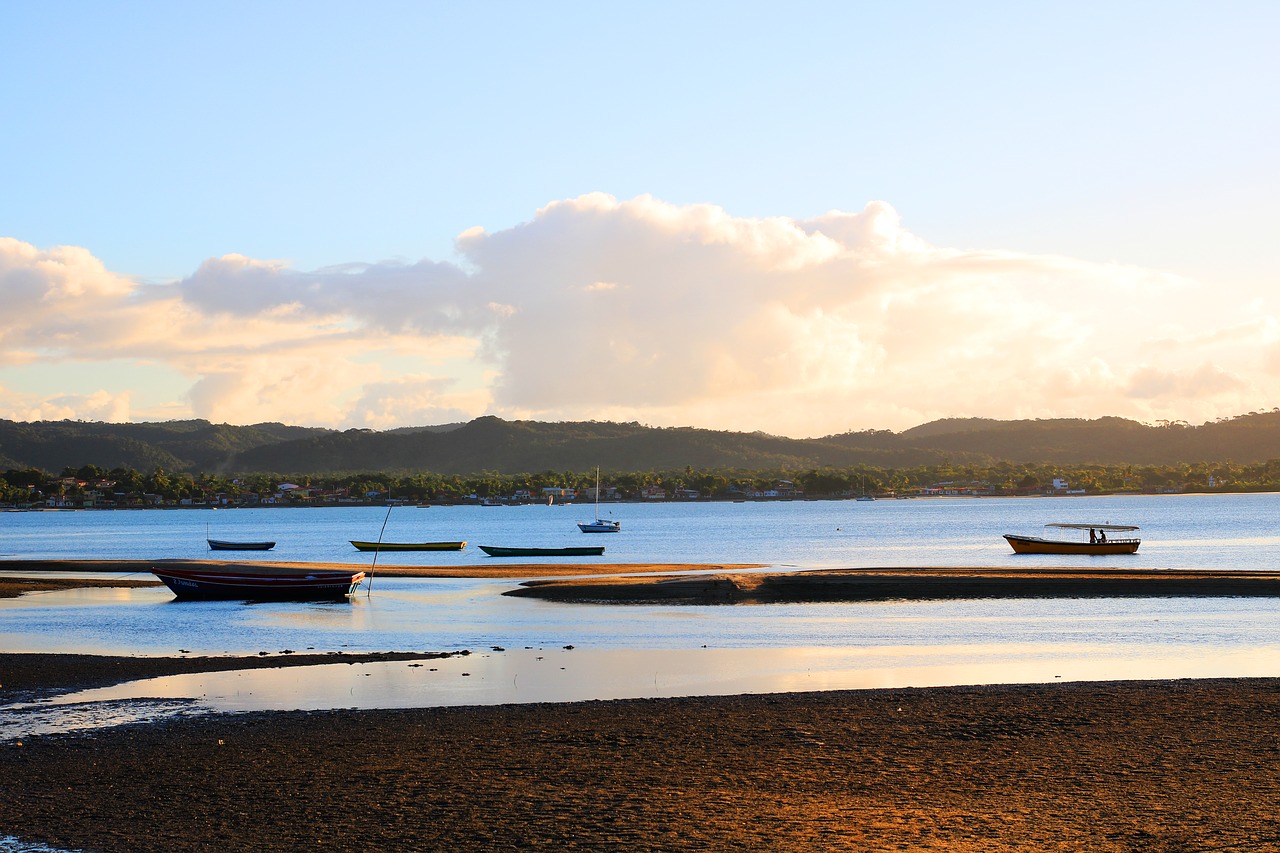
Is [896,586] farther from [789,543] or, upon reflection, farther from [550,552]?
[789,543]

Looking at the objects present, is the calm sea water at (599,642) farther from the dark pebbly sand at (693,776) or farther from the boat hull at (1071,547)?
the boat hull at (1071,547)

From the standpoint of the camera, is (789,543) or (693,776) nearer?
(693,776)

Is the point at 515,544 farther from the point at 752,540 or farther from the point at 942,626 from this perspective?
the point at 942,626

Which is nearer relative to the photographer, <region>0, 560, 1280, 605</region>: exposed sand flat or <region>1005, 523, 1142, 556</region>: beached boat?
<region>0, 560, 1280, 605</region>: exposed sand flat

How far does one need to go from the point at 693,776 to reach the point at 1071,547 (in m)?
69.5

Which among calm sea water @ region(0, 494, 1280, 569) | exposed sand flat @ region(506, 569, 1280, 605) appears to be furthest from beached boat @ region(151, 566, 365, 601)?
calm sea water @ region(0, 494, 1280, 569)

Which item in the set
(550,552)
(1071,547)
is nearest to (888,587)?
(550,552)

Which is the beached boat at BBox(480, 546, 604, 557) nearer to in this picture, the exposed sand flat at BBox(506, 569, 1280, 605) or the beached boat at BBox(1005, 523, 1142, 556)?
the exposed sand flat at BBox(506, 569, 1280, 605)

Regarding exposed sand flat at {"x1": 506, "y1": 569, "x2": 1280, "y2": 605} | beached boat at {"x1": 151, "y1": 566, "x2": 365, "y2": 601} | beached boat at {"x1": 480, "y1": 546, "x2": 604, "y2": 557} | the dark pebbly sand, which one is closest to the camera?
the dark pebbly sand

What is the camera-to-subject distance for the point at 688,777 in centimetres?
1509

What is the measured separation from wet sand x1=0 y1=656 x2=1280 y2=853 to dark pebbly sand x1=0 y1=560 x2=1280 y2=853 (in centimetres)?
5

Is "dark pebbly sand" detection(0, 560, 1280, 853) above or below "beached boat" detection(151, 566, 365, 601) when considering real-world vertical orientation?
above

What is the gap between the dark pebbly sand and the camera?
12.3 meters

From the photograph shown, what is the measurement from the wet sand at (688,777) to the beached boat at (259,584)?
31.7m
